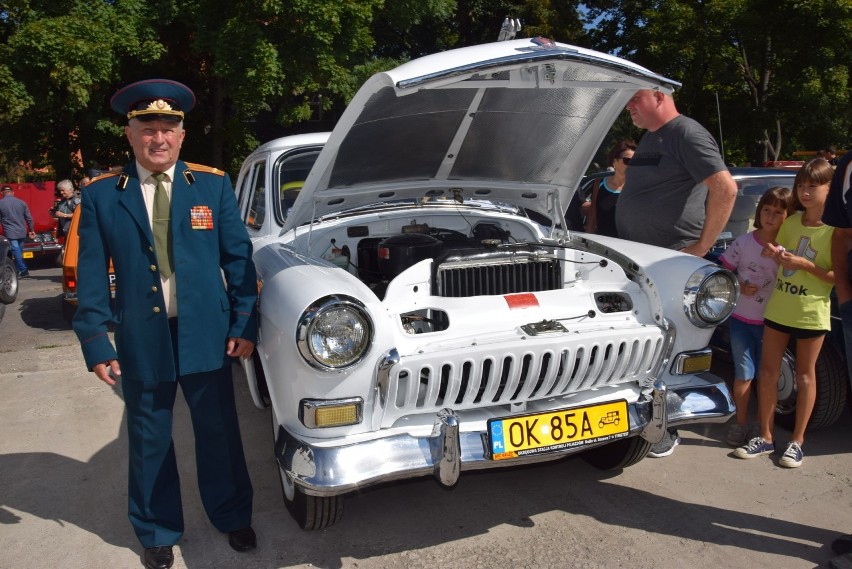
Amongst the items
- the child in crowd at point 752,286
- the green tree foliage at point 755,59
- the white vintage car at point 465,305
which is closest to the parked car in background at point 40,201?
the white vintage car at point 465,305

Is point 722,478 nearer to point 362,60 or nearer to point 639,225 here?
point 639,225

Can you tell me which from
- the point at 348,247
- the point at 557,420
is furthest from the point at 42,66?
the point at 557,420

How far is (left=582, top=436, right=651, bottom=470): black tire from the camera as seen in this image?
3361 millimetres

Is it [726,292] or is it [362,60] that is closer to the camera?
[726,292]

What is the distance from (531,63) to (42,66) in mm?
11984

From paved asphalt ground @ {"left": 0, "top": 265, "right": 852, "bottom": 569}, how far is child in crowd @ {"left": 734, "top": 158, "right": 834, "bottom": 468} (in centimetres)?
35

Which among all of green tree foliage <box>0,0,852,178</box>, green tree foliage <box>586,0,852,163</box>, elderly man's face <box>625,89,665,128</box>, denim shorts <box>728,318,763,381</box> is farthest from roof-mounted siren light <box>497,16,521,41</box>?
green tree foliage <box>586,0,852,163</box>

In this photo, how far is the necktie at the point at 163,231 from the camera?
270 cm

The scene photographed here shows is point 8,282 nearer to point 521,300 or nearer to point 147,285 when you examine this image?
point 147,285

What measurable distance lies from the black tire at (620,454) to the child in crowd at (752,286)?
819 millimetres

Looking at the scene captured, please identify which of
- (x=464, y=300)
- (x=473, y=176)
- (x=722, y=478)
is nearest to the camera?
(x=464, y=300)

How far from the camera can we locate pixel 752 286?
3729 mm

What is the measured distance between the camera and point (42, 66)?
39.8 feet

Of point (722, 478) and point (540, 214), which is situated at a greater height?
point (540, 214)
